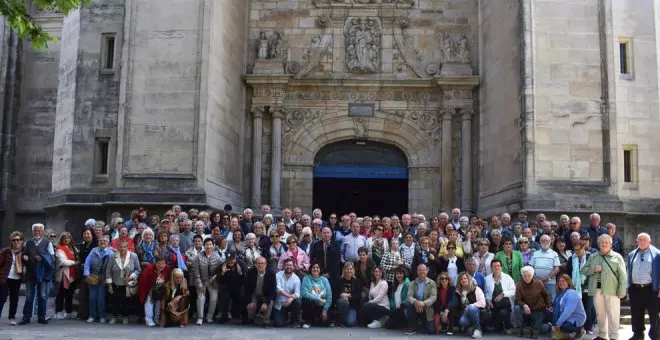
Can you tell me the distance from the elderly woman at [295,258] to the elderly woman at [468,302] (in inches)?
102

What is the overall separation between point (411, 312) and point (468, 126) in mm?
7712

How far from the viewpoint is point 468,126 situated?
59.1 feet

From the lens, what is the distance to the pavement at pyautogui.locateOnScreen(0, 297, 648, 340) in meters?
10.5

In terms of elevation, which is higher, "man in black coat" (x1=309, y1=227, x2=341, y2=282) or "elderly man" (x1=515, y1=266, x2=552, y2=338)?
"man in black coat" (x1=309, y1=227, x2=341, y2=282)

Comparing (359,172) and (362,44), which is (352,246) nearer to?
(359,172)

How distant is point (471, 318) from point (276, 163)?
8.18 metres

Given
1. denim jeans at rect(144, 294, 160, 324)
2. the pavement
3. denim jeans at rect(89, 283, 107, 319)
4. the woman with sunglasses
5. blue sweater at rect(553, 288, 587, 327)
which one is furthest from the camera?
denim jeans at rect(89, 283, 107, 319)

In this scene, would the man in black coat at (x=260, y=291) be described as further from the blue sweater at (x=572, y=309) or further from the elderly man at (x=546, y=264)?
the blue sweater at (x=572, y=309)

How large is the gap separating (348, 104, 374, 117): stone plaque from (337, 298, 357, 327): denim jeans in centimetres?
745

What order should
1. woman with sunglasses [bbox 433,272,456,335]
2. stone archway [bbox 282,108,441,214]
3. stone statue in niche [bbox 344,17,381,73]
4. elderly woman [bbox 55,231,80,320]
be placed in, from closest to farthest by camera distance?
woman with sunglasses [bbox 433,272,456,335], elderly woman [bbox 55,231,80,320], stone archway [bbox 282,108,441,214], stone statue in niche [bbox 344,17,381,73]

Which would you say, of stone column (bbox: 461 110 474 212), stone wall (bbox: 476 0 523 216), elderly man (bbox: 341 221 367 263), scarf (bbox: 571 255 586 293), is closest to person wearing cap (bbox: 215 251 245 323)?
elderly man (bbox: 341 221 367 263)

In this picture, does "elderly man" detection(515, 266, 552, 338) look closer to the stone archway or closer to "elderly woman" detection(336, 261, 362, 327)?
"elderly woman" detection(336, 261, 362, 327)

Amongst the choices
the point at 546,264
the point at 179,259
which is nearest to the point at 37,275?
the point at 179,259

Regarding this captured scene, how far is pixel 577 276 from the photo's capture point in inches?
448
